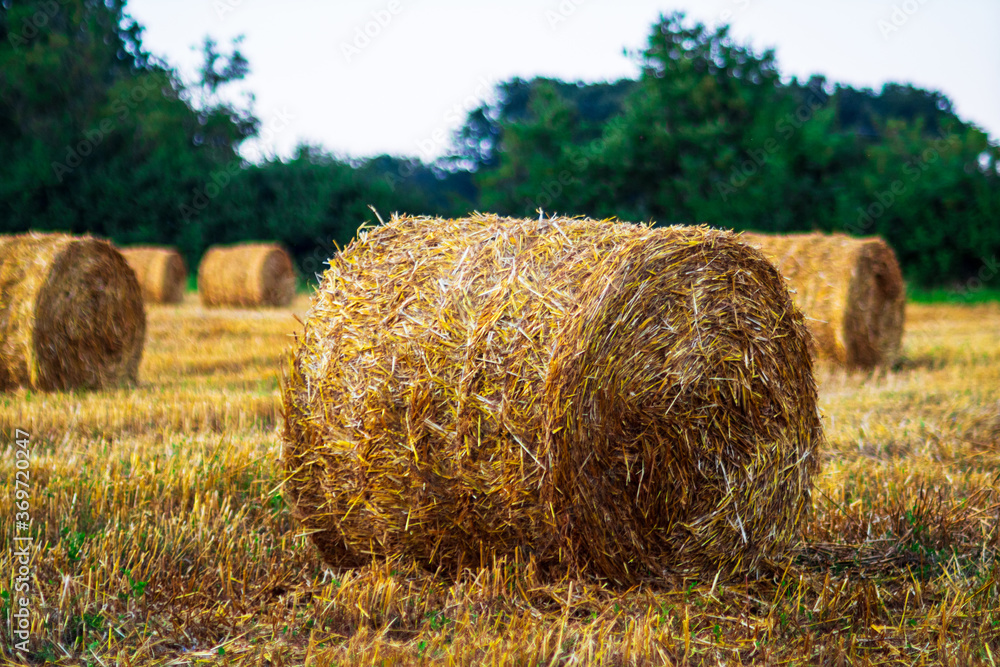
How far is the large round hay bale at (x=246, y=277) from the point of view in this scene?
1462cm

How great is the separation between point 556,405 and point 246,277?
12.9m

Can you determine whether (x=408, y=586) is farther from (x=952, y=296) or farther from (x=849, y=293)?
(x=952, y=296)

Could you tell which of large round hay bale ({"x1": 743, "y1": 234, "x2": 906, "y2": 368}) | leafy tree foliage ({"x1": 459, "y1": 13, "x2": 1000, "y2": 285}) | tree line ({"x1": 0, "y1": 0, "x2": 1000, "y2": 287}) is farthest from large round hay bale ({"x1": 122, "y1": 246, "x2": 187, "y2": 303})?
leafy tree foliage ({"x1": 459, "y1": 13, "x2": 1000, "y2": 285})

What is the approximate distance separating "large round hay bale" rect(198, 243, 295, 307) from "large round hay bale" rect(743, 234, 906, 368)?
9.34 m

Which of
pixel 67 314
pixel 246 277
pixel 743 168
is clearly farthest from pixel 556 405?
pixel 743 168

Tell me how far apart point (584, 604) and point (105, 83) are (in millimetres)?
35587

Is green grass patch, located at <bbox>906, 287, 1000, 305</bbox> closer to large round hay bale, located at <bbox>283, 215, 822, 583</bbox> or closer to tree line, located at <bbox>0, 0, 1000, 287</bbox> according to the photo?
tree line, located at <bbox>0, 0, 1000, 287</bbox>

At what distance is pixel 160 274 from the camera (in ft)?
48.8

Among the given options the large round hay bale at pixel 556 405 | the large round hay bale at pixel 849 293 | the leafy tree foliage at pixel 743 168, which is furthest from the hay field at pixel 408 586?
the leafy tree foliage at pixel 743 168

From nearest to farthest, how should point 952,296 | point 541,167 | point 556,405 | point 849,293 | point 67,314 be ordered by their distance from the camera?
1. point 556,405
2. point 67,314
3. point 849,293
4. point 952,296
5. point 541,167

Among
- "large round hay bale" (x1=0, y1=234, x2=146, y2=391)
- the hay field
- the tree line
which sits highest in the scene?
the tree line

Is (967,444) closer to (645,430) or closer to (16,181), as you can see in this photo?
(645,430)

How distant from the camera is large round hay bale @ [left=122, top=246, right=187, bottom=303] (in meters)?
14.9

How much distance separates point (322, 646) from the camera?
8.61 feet
